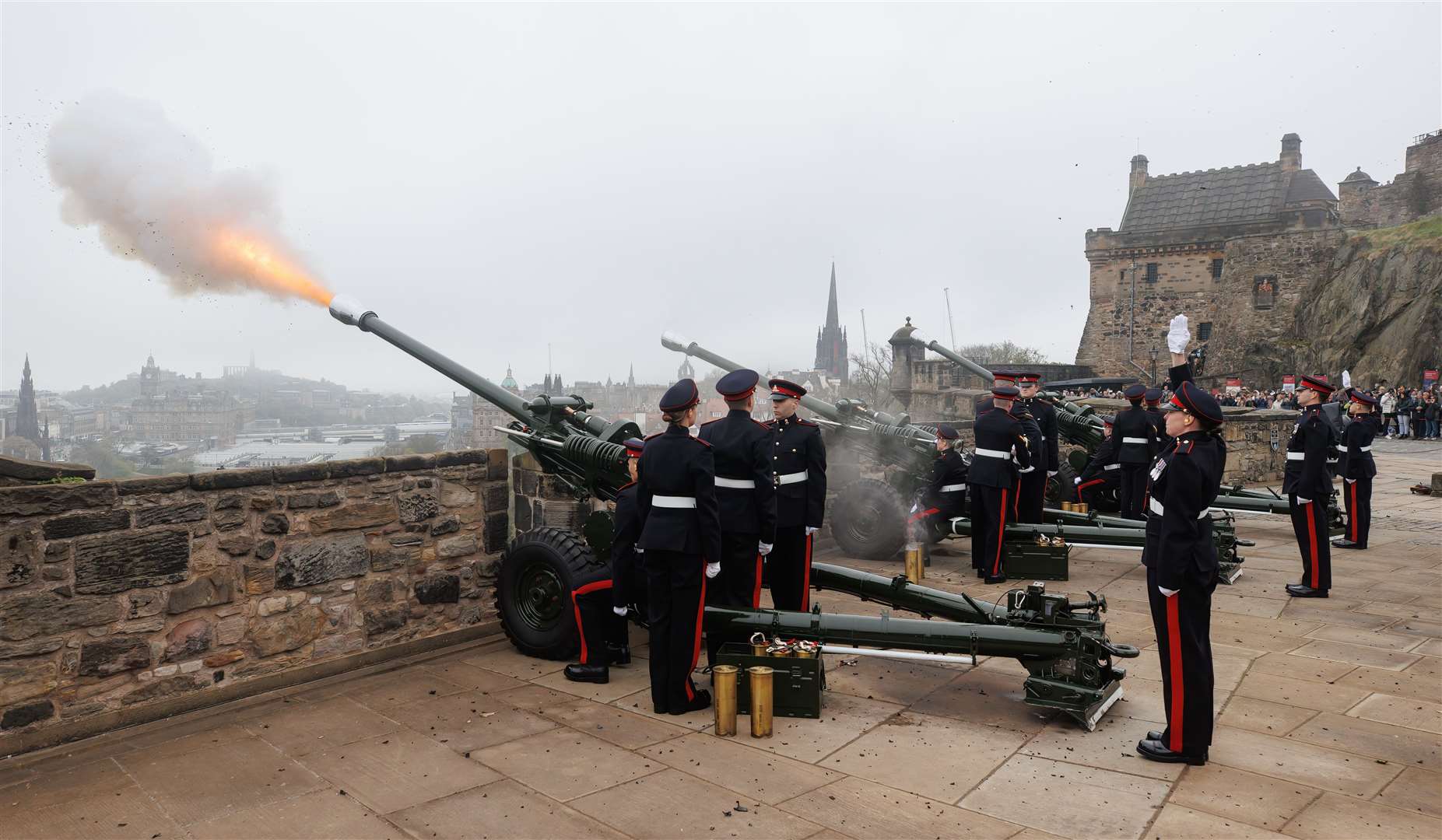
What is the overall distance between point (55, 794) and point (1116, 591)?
269 inches

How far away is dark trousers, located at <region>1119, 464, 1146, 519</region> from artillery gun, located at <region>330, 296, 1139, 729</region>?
4039 millimetres

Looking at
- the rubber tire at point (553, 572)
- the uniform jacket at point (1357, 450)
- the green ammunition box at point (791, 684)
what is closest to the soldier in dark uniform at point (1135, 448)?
the uniform jacket at point (1357, 450)

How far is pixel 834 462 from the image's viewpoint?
9422mm

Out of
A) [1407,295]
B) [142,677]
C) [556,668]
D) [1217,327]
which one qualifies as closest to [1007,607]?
[556,668]

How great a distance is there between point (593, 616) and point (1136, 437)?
20.9 feet

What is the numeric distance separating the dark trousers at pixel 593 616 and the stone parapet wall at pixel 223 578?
1144mm

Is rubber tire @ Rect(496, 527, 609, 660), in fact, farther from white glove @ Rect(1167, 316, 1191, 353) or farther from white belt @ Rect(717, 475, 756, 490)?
white glove @ Rect(1167, 316, 1191, 353)

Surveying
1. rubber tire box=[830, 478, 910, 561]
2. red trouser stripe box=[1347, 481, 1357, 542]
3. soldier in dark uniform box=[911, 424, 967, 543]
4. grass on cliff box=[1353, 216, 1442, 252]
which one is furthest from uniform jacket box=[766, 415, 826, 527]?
grass on cliff box=[1353, 216, 1442, 252]

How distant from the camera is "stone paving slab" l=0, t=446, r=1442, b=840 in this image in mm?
3475

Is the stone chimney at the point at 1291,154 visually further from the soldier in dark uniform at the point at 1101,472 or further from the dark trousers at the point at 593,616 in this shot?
the dark trousers at the point at 593,616

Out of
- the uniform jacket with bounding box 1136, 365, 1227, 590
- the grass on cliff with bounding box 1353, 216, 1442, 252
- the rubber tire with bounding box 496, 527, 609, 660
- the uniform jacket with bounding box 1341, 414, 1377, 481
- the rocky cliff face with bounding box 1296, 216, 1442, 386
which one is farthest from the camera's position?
the grass on cliff with bounding box 1353, 216, 1442, 252

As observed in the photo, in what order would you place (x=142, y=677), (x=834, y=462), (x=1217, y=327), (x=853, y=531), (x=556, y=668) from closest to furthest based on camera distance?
(x=142, y=677) → (x=556, y=668) → (x=853, y=531) → (x=834, y=462) → (x=1217, y=327)

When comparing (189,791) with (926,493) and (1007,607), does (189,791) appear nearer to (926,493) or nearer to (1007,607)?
(1007,607)

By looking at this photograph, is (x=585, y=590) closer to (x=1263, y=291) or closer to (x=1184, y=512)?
(x=1184, y=512)
